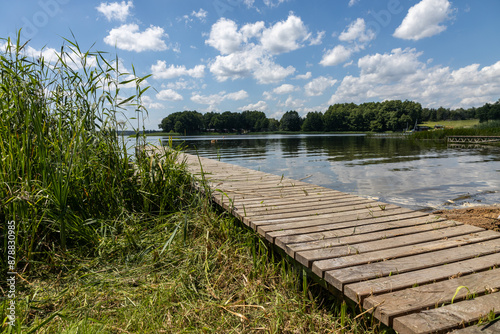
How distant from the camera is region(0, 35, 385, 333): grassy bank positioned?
180 centimetres

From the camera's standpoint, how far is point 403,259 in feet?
6.25

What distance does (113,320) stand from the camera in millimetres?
1771

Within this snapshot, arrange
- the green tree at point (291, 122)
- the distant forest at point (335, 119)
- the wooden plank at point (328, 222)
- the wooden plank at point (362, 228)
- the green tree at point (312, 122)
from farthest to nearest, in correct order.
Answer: the green tree at point (291, 122) < the green tree at point (312, 122) < the distant forest at point (335, 119) < the wooden plank at point (328, 222) < the wooden plank at point (362, 228)

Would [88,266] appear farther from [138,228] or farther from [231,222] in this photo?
[231,222]

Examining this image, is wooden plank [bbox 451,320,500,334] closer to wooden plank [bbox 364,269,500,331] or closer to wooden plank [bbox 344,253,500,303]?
wooden plank [bbox 364,269,500,331]

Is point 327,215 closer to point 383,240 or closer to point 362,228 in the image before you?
point 362,228

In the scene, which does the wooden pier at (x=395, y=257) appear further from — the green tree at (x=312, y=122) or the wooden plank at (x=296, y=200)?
the green tree at (x=312, y=122)

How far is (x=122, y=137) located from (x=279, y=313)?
8.34 ft

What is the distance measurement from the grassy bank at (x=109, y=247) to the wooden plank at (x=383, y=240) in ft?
0.84

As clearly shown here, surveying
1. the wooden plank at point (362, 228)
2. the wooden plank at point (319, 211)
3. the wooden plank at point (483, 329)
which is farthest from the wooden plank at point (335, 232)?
the wooden plank at point (483, 329)

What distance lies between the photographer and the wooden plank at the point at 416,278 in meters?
1.55

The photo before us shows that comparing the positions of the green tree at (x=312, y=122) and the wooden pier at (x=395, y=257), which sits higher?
the green tree at (x=312, y=122)

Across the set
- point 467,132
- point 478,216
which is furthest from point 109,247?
point 467,132

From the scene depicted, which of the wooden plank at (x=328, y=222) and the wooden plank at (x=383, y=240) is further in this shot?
the wooden plank at (x=328, y=222)
